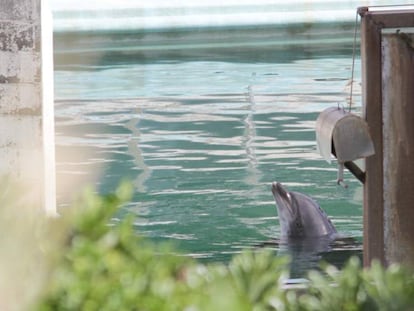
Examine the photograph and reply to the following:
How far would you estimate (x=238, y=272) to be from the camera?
2.11 metres

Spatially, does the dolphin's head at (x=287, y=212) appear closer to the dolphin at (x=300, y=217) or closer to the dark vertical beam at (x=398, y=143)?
the dolphin at (x=300, y=217)

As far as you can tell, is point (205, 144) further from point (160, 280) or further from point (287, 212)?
point (160, 280)

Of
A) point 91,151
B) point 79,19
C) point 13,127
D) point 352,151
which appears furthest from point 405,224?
point 79,19

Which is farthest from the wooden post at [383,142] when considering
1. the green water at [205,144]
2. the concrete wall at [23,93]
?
the green water at [205,144]

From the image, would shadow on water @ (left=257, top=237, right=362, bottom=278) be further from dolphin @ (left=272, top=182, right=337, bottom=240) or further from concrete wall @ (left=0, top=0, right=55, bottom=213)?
concrete wall @ (left=0, top=0, right=55, bottom=213)

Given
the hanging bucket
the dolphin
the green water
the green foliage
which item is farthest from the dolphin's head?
the green foliage

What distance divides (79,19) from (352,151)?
19.4 metres

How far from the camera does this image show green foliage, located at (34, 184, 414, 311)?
1806 millimetres

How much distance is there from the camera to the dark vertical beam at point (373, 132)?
16.0ft

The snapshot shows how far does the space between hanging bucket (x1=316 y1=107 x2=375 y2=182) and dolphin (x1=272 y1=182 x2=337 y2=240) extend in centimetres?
311

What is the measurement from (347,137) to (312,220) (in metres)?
3.50

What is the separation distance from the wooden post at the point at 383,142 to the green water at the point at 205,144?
238 cm

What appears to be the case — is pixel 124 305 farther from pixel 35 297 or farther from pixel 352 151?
pixel 352 151

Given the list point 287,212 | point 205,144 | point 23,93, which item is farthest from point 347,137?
point 205,144
